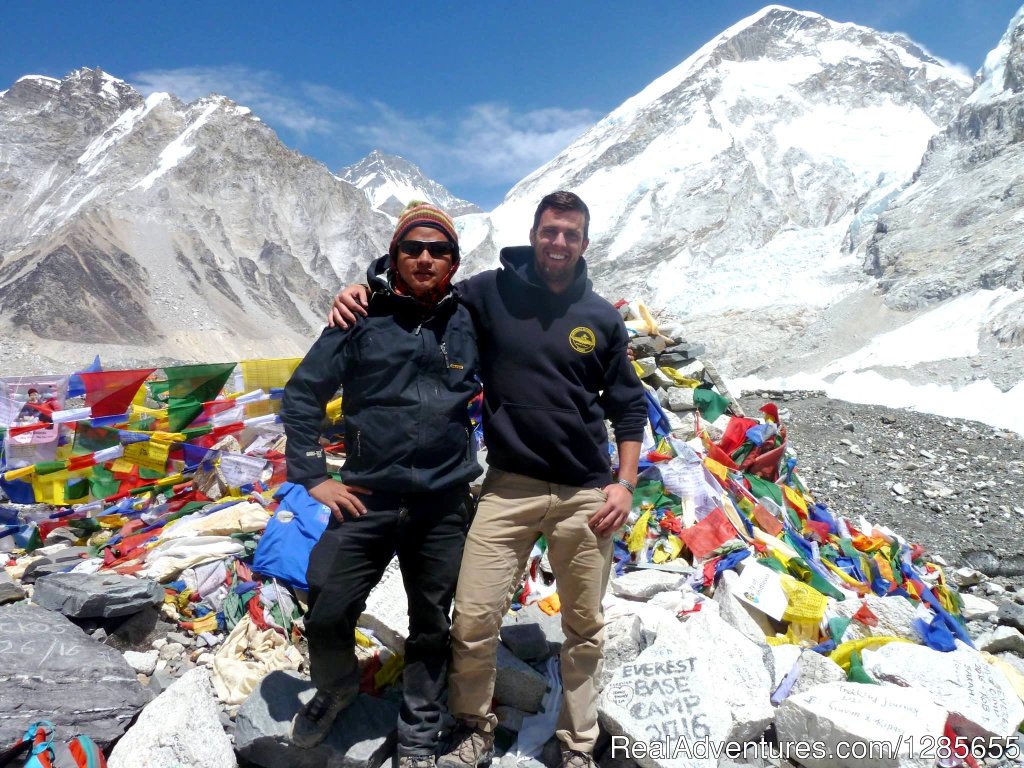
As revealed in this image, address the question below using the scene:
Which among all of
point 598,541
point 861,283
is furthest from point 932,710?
point 861,283

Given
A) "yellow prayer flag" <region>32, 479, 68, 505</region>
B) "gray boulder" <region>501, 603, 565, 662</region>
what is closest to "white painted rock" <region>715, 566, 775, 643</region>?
"gray boulder" <region>501, 603, 565, 662</region>

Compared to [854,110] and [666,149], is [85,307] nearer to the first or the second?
[666,149]

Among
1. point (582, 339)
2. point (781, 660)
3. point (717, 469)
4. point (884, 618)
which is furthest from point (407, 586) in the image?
point (717, 469)

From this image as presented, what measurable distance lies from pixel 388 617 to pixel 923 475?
Answer: 36.9 ft

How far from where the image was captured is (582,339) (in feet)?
9.31

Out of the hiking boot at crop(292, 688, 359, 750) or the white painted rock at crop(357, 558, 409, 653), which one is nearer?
the hiking boot at crop(292, 688, 359, 750)

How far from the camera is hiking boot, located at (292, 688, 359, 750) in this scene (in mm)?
2785

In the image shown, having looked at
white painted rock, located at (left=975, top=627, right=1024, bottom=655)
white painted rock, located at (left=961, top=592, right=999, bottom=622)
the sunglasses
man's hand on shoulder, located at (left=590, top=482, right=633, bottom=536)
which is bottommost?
white painted rock, located at (left=961, top=592, right=999, bottom=622)

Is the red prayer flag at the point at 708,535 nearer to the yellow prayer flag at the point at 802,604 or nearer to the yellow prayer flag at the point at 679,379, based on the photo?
the yellow prayer flag at the point at 802,604

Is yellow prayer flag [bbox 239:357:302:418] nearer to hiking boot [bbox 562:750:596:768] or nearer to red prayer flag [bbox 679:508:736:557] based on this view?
red prayer flag [bbox 679:508:736:557]

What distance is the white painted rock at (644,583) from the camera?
4.35m

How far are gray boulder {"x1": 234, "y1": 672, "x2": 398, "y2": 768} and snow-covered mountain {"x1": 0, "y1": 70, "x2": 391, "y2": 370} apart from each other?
174 ft

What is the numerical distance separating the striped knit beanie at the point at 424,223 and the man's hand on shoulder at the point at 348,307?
9.1 inches

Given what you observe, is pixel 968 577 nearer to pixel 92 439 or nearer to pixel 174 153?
pixel 92 439
